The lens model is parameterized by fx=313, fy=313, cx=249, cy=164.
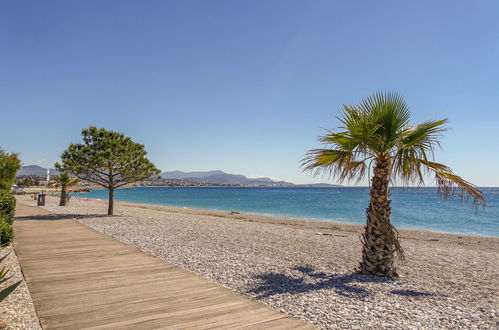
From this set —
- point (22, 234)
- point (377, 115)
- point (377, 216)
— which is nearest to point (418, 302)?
point (377, 216)

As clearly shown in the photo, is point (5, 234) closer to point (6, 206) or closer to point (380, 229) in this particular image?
point (6, 206)

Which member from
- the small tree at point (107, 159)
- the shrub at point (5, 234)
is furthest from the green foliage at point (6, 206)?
the small tree at point (107, 159)

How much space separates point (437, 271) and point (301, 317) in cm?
564

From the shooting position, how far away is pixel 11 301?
448cm

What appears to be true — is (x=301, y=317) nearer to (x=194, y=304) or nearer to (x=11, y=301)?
(x=194, y=304)

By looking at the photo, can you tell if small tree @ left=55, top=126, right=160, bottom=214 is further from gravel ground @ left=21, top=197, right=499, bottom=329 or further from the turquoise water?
the turquoise water

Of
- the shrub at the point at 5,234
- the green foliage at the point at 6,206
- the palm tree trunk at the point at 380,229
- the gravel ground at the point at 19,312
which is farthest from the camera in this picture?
the green foliage at the point at 6,206

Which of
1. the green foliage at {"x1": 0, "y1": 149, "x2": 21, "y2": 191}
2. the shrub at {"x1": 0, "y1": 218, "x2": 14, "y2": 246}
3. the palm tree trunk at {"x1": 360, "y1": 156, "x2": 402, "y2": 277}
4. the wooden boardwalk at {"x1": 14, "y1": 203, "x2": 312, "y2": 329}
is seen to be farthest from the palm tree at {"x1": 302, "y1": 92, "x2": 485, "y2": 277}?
the green foliage at {"x1": 0, "y1": 149, "x2": 21, "y2": 191}

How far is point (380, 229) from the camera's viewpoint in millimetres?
6402

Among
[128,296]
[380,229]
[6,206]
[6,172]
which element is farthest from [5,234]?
[380,229]

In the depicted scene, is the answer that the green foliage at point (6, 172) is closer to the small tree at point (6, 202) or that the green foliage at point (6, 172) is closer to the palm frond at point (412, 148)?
the small tree at point (6, 202)

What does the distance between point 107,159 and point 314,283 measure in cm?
1459

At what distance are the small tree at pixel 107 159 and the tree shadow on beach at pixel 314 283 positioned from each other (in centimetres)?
1384

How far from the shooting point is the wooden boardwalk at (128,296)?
13.0ft
